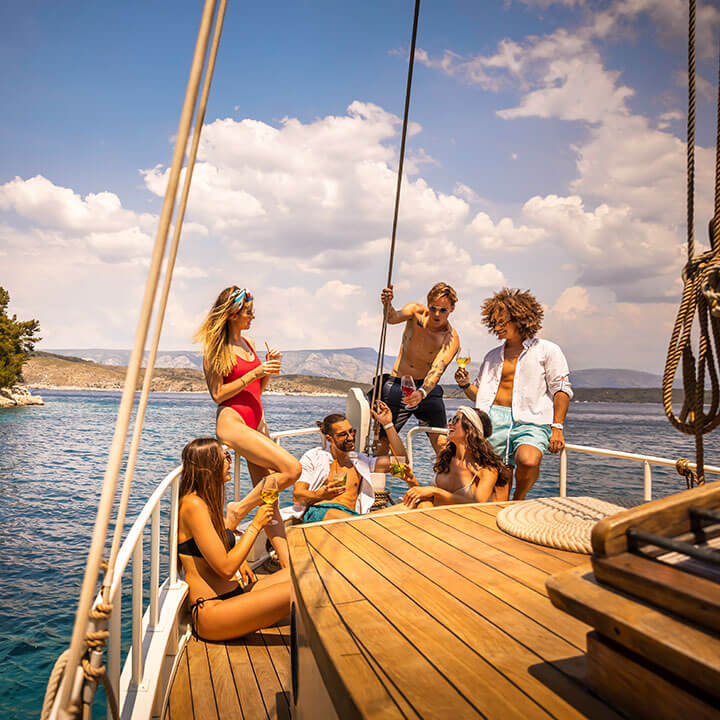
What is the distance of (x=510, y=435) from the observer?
11.4 ft

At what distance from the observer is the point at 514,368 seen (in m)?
3.61

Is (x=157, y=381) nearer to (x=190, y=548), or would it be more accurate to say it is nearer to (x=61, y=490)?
(x=61, y=490)

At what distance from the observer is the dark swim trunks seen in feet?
14.2

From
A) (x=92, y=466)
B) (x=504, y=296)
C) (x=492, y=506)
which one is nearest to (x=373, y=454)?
(x=504, y=296)

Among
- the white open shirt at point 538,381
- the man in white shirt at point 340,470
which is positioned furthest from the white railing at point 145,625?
the white open shirt at point 538,381

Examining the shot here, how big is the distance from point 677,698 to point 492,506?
5.05ft

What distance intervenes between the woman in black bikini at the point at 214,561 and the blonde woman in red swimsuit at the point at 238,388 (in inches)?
18.8

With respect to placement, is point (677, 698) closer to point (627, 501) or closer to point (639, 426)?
point (627, 501)

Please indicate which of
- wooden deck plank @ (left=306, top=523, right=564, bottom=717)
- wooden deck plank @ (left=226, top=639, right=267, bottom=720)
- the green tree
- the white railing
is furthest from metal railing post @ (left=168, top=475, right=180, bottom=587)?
the green tree

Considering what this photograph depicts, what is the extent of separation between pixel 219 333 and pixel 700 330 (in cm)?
226

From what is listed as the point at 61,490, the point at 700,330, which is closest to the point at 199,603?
the point at 700,330

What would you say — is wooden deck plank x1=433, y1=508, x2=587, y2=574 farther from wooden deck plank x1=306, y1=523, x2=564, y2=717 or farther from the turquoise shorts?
the turquoise shorts

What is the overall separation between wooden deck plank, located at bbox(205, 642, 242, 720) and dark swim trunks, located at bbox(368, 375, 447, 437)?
2308mm

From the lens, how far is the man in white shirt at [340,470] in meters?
3.58
